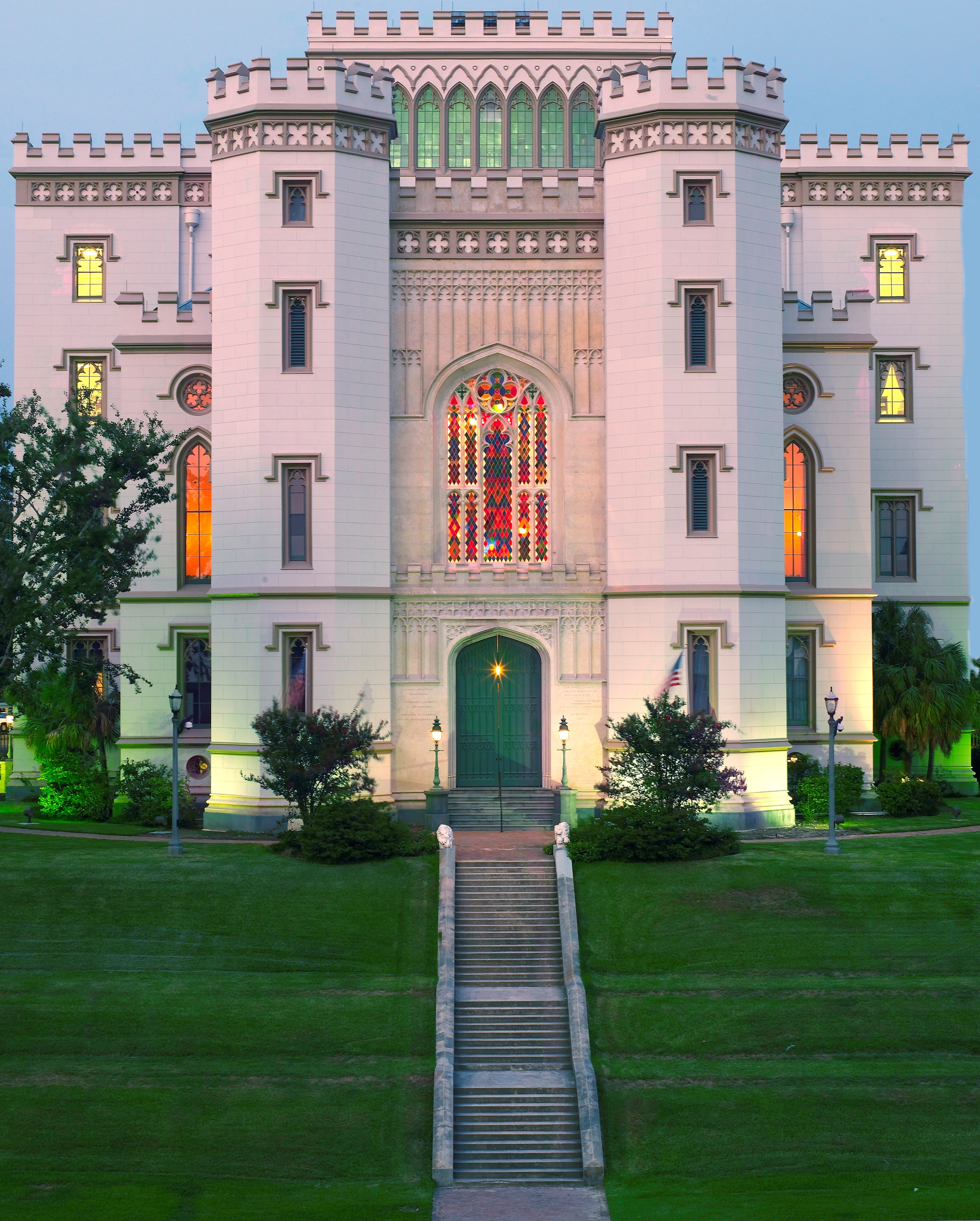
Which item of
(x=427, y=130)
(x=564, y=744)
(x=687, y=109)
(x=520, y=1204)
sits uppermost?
(x=427, y=130)

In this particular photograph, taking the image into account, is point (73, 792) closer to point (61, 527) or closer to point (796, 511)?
point (61, 527)

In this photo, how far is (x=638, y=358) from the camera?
36750 millimetres

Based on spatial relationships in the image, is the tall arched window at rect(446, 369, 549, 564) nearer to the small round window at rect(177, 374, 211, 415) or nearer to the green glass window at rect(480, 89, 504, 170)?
the small round window at rect(177, 374, 211, 415)

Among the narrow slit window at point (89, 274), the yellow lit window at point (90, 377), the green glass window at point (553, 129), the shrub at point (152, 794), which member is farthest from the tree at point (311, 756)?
the green glass window at point (553, 129)

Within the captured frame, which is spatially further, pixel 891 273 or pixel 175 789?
pixel 891 273

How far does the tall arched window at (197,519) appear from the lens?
40.4 metres

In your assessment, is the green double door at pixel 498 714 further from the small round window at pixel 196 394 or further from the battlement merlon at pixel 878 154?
the battlement merlon at pixel 878 154

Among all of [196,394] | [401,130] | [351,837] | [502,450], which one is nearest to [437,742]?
[351,837]

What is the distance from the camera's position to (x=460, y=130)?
161 feet

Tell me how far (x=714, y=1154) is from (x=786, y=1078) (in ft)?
7.78

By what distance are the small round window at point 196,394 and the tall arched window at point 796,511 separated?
1561 centimetres

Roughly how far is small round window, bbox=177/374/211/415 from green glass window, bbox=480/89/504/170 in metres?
13.6

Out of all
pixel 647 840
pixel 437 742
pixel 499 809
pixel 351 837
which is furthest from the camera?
pixel 499 809

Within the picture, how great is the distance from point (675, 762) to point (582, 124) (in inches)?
988
